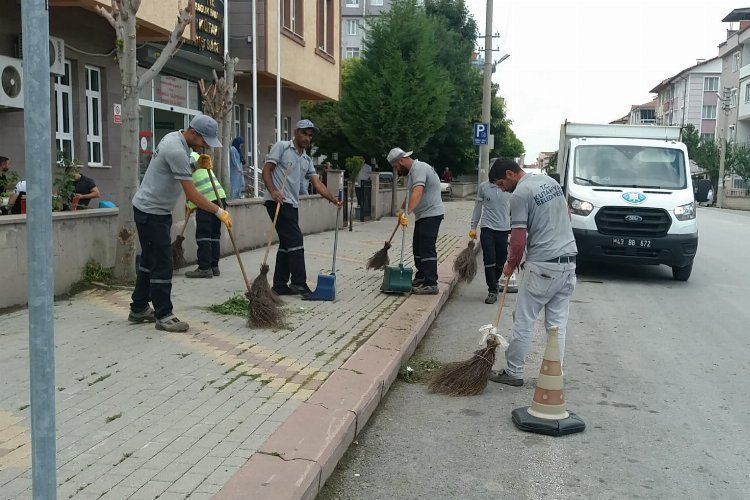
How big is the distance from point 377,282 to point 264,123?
540 inches

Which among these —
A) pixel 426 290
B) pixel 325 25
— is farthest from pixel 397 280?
pixel 325 25

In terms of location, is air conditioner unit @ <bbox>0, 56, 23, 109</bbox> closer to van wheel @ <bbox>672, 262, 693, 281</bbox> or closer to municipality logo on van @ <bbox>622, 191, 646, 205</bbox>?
municipality logo on van @ <bbox>622, 191, 646, 205</bbox>

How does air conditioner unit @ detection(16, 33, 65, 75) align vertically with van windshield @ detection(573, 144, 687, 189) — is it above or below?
above

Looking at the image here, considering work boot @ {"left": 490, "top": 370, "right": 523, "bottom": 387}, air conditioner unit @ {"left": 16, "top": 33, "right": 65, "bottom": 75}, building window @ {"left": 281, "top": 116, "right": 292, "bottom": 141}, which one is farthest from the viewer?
building window @ {"left": 281, "top": 116, "right": 292, "bottom": 141}

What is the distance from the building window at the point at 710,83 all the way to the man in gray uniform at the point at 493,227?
7501cm

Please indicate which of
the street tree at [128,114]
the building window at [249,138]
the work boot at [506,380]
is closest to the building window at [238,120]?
the building window at [249,138]

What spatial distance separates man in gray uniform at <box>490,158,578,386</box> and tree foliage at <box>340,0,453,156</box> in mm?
17218

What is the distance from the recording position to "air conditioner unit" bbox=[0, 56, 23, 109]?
36.7 feet

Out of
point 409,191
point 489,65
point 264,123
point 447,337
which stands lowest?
point 447,337

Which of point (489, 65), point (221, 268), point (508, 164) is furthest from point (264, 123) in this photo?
point (508, 164)

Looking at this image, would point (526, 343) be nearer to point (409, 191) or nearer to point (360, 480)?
point (360, 480)

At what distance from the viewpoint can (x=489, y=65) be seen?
72.2 ft

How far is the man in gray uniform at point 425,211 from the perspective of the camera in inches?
347

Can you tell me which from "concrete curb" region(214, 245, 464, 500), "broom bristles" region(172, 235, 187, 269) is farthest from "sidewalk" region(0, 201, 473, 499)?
"broom bristles" region(172, 235, 187, 269)
